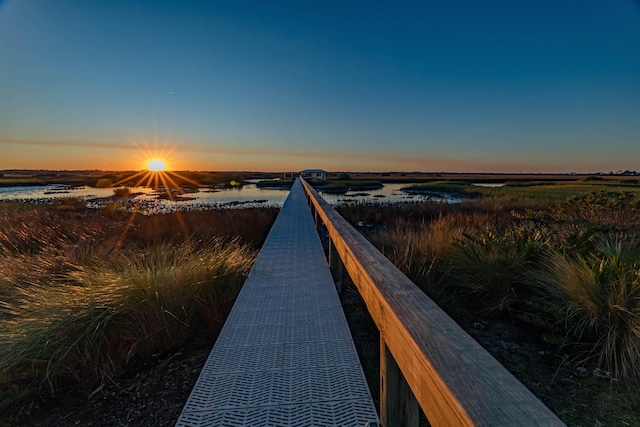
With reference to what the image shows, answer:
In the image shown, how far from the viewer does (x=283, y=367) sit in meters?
2.30

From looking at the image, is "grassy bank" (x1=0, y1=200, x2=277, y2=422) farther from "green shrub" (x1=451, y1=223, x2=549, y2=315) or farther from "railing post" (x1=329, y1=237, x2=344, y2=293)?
"green shrub" (x1=451, y1=223, x2=549, y2=315)

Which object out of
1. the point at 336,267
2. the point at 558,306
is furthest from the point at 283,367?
the point at 558,306

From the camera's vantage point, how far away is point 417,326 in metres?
1.42

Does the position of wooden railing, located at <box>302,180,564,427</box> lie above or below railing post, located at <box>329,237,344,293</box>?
above

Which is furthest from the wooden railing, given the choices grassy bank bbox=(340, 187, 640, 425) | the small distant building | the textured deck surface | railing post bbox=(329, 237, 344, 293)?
the small distant building

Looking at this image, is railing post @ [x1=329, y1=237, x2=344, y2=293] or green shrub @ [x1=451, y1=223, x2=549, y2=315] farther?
railing post @ [x1=329, y1=237, x2=344, y2=293]

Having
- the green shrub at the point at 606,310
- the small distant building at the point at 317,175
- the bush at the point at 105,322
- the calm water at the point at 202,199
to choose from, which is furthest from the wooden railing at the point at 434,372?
the small distant building at the point at 317,175

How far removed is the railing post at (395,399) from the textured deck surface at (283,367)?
0.12 m

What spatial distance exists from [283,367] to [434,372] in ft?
4.68

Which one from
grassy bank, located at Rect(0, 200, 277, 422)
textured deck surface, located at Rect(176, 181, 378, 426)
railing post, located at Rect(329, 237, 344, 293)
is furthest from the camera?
railing post, located at Rect(329, 237, 344, 293)

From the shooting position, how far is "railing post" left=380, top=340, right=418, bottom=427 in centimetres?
167

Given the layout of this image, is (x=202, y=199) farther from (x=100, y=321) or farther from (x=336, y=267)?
(x=100, y=321)

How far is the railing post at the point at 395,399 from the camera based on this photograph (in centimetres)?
167

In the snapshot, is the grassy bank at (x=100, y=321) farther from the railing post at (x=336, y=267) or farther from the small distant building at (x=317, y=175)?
the small distant building at (x=317, y=175)
